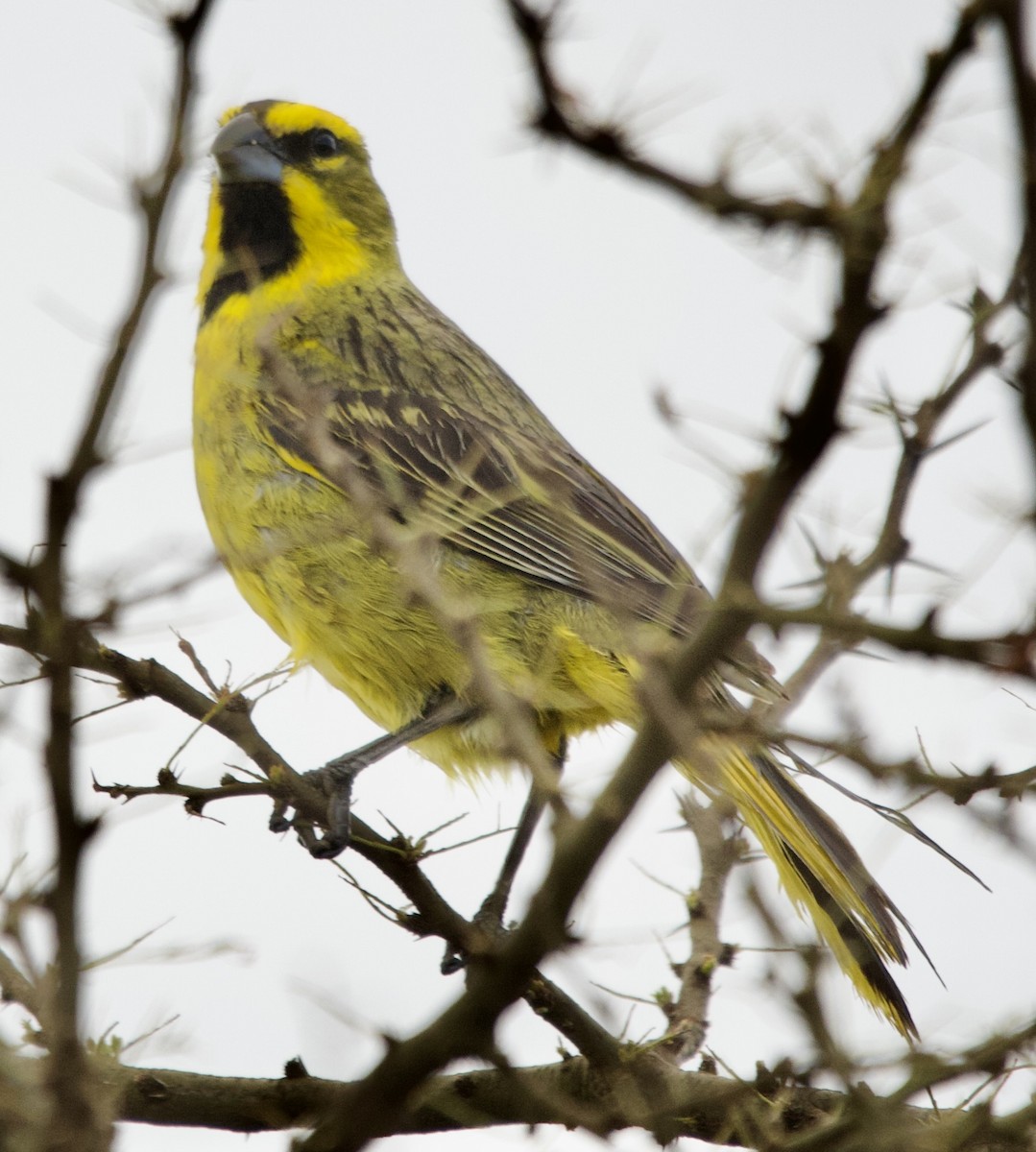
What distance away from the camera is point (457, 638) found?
235 cm

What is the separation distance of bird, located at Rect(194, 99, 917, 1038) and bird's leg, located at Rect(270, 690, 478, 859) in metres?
0.01

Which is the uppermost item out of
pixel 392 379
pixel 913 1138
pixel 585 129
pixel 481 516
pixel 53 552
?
pixel 392 379

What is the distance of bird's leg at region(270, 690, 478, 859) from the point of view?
14.5ft

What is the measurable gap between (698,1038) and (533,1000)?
953 millimetres

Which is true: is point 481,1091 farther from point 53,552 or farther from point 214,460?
point 214,460

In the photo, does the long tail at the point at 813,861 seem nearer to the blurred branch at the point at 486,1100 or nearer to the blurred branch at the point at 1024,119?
the blurred branch at the point at 486,1100

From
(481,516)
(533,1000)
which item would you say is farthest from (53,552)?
(481,516)

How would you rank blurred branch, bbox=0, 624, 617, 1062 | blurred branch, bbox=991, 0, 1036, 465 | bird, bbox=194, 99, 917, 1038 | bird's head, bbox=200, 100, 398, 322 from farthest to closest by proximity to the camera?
Answer: bird's head, bbox=200, 100, 398, 322, bird, bbox=194, 99, 917, 1038, blurred branch, bbox=0, 624, 617, 1062, blurred branch, bbox=991, 0, 1036, 465

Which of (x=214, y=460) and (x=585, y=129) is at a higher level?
(x=214, y=460)

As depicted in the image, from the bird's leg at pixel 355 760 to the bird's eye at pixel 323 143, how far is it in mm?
2722

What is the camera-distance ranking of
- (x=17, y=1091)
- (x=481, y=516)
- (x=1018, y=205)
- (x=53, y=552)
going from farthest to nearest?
(x=481, y=516)
(x=17, y=1091)
(x=53, y=552)
(x=1018, y=205)

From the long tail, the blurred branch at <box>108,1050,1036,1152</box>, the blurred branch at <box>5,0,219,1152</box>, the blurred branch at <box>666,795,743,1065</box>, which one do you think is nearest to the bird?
the long tail

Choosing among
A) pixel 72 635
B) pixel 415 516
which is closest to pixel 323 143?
pixel 415 516

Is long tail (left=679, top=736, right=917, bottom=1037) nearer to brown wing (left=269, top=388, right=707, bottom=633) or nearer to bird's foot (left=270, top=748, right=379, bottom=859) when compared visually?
brown wing (left=269, top=388, right=707, bottom=633)
